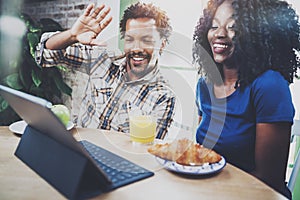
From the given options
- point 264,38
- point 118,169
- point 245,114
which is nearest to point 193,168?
point 118,169

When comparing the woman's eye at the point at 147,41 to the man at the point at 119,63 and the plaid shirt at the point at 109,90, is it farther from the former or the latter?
the plaid shirt at the point at 109,90

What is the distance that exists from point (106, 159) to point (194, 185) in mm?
413

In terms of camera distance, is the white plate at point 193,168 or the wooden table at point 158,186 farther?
the white plate at point 193,168

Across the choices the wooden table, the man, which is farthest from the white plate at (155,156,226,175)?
the man

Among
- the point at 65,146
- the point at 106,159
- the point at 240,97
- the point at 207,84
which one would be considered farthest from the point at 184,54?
the point at 65,146

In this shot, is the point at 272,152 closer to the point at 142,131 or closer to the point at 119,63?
the point at 142,131

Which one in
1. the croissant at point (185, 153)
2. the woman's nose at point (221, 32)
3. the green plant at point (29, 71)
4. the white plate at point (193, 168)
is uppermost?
the woman's nose at point (221, 32)

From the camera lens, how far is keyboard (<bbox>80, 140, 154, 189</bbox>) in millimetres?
1311

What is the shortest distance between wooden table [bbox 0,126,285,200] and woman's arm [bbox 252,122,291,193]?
574 millimetres

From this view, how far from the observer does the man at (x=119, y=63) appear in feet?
8.65

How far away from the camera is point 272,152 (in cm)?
204

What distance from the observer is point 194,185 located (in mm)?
1325

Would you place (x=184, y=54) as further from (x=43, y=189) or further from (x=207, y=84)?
(x=43, y=189)

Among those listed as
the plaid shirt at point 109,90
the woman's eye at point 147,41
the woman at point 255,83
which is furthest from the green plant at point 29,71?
the woman at point 255,83
